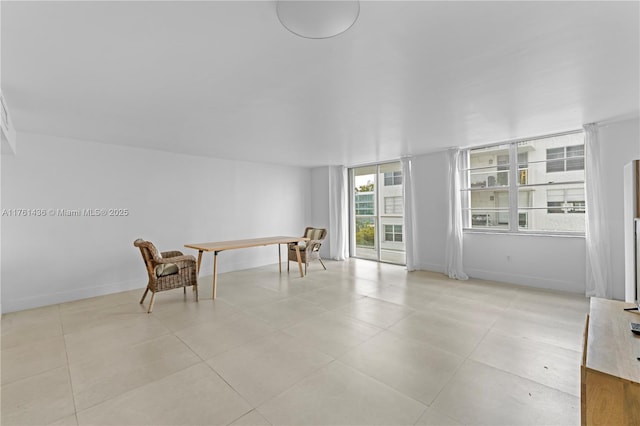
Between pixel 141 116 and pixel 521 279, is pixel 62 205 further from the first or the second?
pixel 521 279

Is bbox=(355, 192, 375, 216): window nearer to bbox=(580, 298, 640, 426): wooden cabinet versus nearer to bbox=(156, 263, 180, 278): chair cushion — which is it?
bbox=(156, 263, 180, 278): chair cushion

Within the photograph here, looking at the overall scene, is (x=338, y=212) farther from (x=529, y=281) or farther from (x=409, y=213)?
(x=529, y=281)

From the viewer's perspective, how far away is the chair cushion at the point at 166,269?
3770 millimetres

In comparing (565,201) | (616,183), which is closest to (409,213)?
(565,201)

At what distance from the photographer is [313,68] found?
2.16 metres

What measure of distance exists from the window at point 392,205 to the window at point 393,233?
1.20 ft

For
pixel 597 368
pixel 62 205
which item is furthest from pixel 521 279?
pixel 62 205

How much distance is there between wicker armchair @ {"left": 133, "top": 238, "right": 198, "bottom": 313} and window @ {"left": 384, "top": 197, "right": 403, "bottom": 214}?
180 inches

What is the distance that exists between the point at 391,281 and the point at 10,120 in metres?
5.62

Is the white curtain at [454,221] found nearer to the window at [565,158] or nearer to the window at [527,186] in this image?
the window at [527,186]

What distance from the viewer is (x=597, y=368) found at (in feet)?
3.64

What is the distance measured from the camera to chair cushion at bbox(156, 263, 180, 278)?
3770 millimetres

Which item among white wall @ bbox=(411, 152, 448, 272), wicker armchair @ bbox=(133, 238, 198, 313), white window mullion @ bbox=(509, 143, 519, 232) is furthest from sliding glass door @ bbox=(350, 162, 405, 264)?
wicker armchair @ bbox=(133, 238, 198, 313)

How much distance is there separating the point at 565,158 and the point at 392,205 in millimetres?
3292
